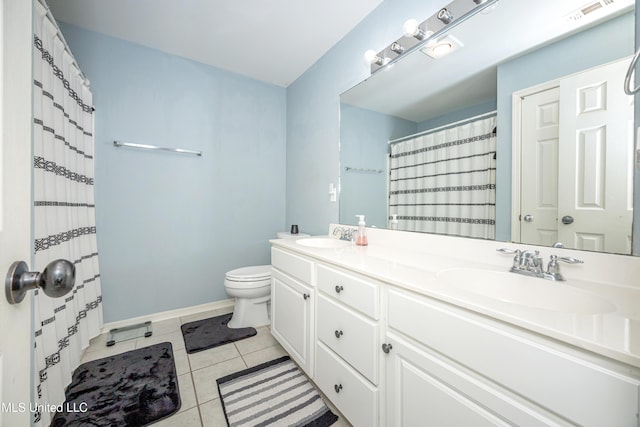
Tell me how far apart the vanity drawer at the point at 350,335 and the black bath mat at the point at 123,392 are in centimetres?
88

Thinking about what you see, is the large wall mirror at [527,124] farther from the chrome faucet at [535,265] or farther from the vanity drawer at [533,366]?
the vanity drawer at [533,366]

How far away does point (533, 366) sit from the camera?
555 mm

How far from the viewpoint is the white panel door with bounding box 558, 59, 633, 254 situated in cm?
79

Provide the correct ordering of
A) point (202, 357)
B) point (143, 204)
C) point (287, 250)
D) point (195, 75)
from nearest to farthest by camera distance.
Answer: point (287, 250) → point (202, 357) → point (143, 204) → point (195, 75)

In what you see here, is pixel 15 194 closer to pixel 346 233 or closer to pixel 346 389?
pixel 346 389

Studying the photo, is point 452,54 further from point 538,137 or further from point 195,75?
point 195,75

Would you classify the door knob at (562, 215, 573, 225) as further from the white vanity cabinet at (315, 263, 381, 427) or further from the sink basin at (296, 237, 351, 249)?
the sink basin at (296, 237, 351, 249)

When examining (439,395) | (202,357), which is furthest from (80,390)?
(439,395)

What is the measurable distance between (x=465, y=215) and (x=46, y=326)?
2047 mm

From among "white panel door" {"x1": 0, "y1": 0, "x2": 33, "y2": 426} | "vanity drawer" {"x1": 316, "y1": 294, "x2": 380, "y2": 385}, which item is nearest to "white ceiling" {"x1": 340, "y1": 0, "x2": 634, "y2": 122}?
"vanity drawer" {"x1": 316, "y1": 294, "x2": 380, "y2": 385}

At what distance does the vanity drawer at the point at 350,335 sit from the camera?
95 cm

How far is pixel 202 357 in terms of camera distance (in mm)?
1668

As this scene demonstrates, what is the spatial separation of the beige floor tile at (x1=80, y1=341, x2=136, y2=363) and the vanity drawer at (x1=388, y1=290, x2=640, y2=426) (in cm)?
203

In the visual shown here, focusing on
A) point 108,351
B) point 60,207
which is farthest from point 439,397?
point 108,351
